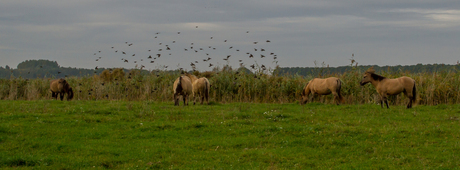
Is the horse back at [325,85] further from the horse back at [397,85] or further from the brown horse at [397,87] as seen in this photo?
the horse back at [397,85]

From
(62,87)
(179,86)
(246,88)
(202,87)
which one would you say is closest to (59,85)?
(62,87)

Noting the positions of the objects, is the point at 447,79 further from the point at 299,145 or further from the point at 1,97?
the point at 1,97

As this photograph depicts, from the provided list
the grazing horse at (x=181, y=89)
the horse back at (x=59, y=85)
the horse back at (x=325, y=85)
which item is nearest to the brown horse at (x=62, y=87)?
the horse back at (x=59, y=85)

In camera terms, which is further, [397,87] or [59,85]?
[59,85]

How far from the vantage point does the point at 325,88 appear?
21.1 meters

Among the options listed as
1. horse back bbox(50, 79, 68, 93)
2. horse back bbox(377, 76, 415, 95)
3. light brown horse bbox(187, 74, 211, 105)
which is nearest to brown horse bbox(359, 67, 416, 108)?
horse back bbox(377, 76, 415, 95)

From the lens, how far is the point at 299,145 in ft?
36.2

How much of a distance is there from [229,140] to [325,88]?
10806 mm

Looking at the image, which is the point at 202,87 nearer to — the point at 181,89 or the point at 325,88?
the point at 181,89

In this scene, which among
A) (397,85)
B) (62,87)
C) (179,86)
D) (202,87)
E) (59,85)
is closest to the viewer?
(397,85)

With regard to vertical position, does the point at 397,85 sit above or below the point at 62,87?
above

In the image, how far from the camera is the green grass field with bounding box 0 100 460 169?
9.41m

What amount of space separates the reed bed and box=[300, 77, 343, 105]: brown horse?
1735 millimetres

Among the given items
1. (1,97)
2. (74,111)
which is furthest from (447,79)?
(1,97)
